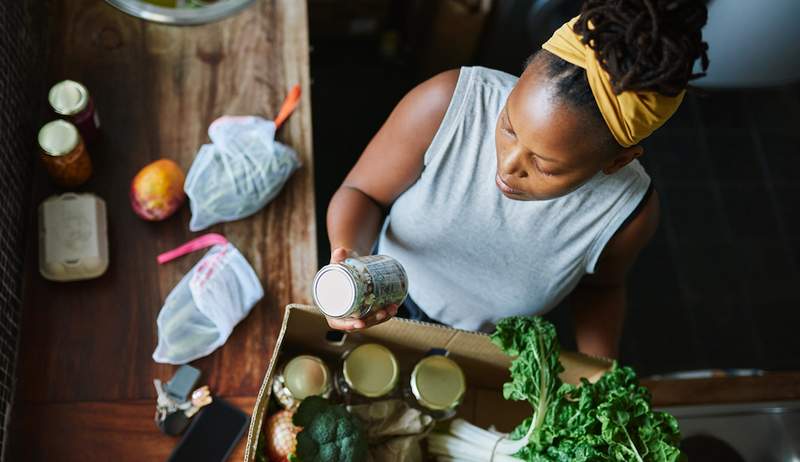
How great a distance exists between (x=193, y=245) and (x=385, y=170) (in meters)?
0.40

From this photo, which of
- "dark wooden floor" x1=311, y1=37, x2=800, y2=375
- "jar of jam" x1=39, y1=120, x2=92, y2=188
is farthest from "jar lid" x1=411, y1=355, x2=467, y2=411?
"dark wooden floor" x1=311, y1=37, x2=800, y2=375

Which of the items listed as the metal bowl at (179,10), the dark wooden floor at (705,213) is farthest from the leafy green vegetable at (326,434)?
the dark wooden floor at (705,213)

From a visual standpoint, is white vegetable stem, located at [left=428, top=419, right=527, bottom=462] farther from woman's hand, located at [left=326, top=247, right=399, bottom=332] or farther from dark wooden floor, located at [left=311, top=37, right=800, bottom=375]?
dark wooden floor, located at [left=311, top=37, right=800, bottom=375]

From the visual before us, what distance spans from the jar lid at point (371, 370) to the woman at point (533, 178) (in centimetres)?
18

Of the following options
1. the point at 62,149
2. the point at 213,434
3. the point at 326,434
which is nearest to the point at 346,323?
the point at 326,434

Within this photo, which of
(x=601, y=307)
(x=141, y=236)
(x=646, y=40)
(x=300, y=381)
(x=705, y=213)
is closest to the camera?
(x=646, y=40)

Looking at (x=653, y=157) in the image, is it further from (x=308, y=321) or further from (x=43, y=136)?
(x=43, y=136)

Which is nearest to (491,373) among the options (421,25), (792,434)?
(792,434)

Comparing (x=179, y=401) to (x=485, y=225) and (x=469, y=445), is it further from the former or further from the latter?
(x=485, y=225)

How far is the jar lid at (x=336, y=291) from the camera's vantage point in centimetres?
90

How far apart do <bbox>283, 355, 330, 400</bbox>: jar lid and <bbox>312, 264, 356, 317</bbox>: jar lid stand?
0.24 m

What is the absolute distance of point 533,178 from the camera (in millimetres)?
965

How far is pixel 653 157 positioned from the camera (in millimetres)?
2635

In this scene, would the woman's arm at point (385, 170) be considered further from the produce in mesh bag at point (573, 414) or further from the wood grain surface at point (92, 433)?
the wood grain surface at point (92, 433)
